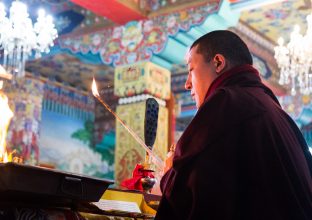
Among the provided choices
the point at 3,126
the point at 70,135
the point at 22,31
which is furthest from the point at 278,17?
the point at 3,126

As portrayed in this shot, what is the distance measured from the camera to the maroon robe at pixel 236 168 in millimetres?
1797

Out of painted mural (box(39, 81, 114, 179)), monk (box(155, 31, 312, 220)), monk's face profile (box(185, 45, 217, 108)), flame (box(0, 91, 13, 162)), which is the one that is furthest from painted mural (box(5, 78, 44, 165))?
monk (box(155, 31, 312, 220))

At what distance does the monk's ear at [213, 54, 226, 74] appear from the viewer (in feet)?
7.14

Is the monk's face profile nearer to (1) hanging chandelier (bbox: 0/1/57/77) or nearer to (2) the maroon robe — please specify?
(2) the maroon robe

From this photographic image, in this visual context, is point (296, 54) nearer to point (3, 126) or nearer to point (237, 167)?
point (3, 126)

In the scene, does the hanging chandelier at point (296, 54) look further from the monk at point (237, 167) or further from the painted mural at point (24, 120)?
the monk at point (237, 167)

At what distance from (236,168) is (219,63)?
20.7 inches

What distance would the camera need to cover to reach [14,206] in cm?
191

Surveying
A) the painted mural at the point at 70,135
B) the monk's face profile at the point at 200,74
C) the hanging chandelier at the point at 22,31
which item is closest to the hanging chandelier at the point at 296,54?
the hanging chandelier at the point at 22,31

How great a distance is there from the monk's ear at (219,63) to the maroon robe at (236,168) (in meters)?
0.22

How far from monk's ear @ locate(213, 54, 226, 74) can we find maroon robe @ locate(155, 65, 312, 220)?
224mm

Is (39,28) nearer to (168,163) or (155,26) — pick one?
(155,26)

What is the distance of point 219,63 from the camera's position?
2186mm

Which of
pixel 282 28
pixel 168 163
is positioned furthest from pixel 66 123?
pixel 168 163
